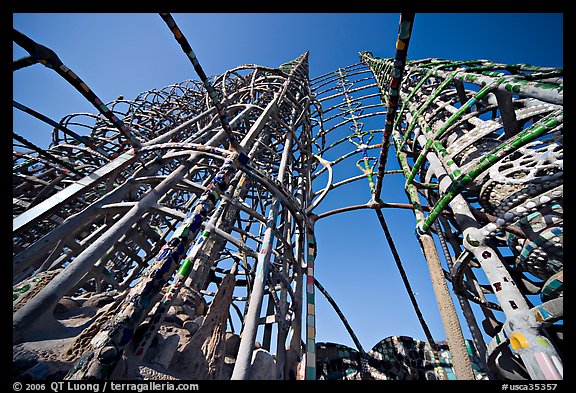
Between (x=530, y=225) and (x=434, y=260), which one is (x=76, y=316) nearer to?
(x=434, y=260)

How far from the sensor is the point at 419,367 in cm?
678

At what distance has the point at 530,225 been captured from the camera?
8.99 ft

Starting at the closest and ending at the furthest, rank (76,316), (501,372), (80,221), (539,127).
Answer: (539,127) < (501,372) < (80,221) < (76,316)
